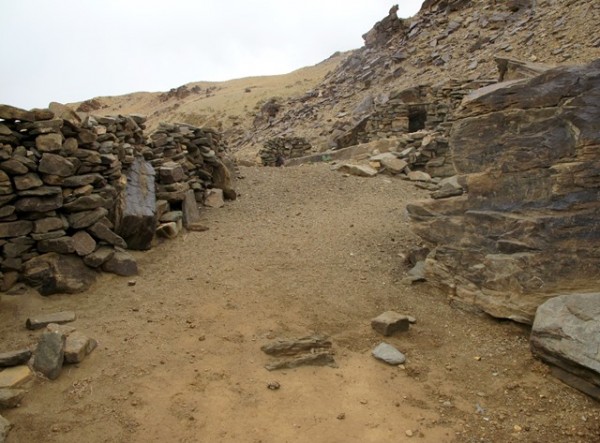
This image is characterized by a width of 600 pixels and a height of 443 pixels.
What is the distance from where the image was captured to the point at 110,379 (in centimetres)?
421

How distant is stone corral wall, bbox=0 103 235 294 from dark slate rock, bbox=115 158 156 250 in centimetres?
2

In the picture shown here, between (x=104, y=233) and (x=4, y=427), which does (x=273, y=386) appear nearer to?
(x=4, y=427)

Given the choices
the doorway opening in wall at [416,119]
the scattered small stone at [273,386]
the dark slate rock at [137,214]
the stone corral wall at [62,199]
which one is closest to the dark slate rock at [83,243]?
the stone corral wall at [62,199]

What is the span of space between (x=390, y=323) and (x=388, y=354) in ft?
1.45

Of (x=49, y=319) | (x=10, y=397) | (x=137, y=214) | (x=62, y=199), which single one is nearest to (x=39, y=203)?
(x=62, y=199)

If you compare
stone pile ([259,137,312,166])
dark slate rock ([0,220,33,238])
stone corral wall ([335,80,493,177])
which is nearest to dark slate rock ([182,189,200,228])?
dark slate rock ([0,220,33,238])

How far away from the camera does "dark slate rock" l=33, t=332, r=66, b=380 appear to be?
414 cm

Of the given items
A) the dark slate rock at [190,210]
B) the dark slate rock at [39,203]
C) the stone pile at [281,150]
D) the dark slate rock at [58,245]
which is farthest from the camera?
the stone pile at [281,150]

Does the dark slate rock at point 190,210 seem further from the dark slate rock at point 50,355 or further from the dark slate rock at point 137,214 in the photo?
the dark slate rock at point 50,355

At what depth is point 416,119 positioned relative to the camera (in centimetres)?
1734

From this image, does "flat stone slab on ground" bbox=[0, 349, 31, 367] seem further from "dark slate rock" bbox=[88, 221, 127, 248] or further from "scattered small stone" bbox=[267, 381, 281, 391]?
"dark slate rock" bbox=[88, 221, 127, 248]

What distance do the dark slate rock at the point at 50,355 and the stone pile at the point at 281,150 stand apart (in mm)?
14680

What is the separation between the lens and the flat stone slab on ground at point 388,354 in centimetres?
463

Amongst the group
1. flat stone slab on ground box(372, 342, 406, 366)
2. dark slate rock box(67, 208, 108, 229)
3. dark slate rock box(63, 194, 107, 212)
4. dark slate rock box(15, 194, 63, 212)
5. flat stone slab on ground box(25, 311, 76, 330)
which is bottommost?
flat stone slab on ground box(372, 342, 406, 366)
